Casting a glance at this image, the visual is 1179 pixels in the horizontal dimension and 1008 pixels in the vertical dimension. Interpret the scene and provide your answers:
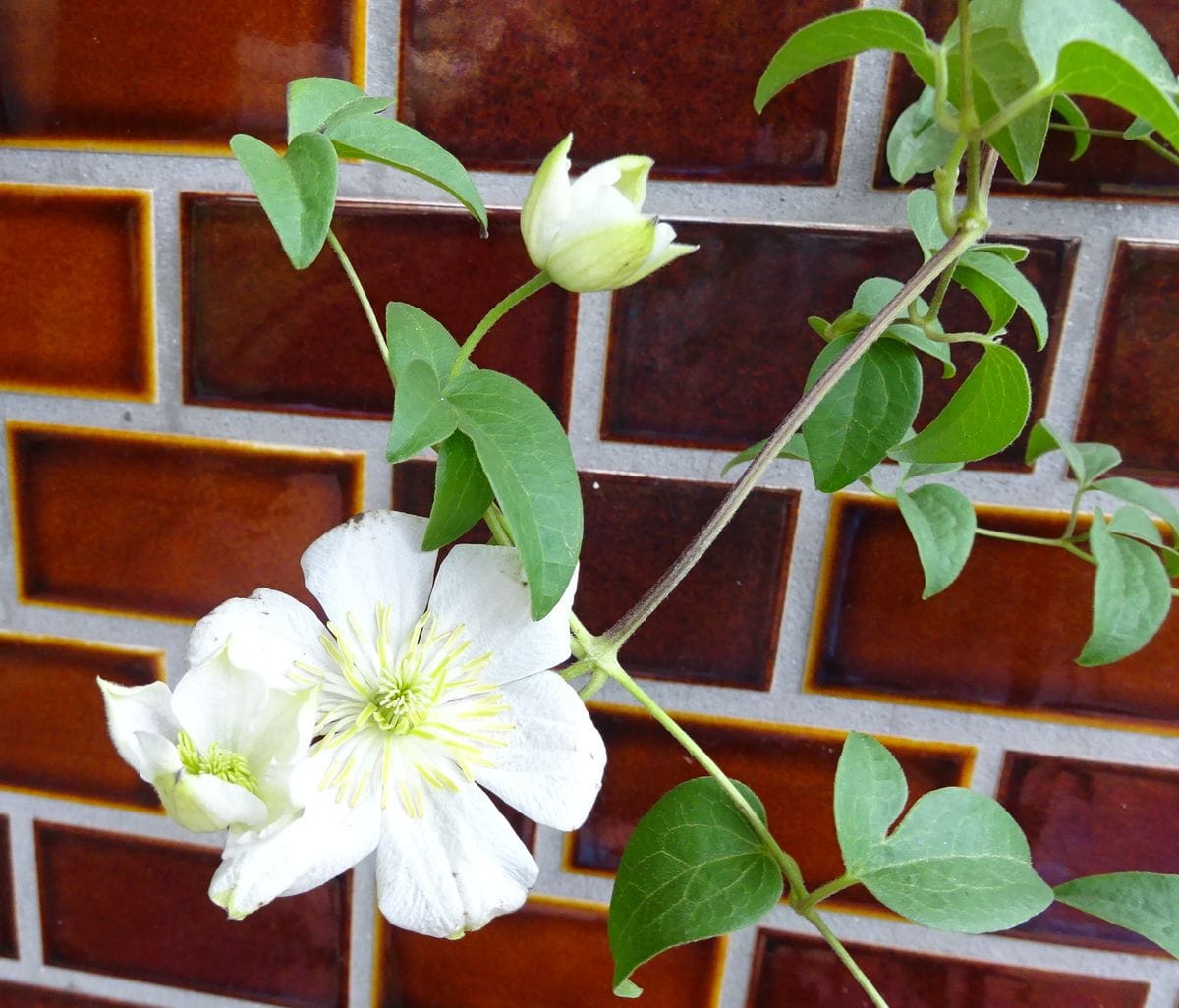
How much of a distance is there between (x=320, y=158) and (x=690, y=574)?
231 mm

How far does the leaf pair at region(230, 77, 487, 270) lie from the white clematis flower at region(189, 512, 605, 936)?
0.27 ft

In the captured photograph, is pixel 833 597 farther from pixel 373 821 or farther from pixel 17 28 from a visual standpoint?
pixel 17 28

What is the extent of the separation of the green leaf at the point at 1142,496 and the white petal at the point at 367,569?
25 centimetres

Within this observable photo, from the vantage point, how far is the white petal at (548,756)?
0.23m

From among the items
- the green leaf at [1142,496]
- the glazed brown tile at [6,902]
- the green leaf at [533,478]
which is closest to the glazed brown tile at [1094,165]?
the green leaf at [1142,496]

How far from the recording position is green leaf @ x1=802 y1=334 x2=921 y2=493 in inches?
9.5

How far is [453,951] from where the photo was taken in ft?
1.44

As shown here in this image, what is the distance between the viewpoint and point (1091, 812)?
38 cm

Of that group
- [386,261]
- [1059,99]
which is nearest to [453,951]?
[386,261]

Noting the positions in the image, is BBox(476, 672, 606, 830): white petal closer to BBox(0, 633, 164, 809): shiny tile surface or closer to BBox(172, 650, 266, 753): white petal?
BBox(172, 650, 266, 753): white petal

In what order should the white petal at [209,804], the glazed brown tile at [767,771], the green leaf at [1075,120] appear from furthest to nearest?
the glazed brown tile at [767,771]
the green leaf at [1075,120]
the white petal at [209,804]

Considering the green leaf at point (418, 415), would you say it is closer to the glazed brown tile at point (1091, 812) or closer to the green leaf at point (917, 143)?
the green leaf at point (917, 143)

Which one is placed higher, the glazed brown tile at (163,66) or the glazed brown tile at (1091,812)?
the glazed brown tile at (163,66)

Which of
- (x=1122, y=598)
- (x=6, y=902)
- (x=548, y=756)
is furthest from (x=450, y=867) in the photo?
(x=6, y=902)
